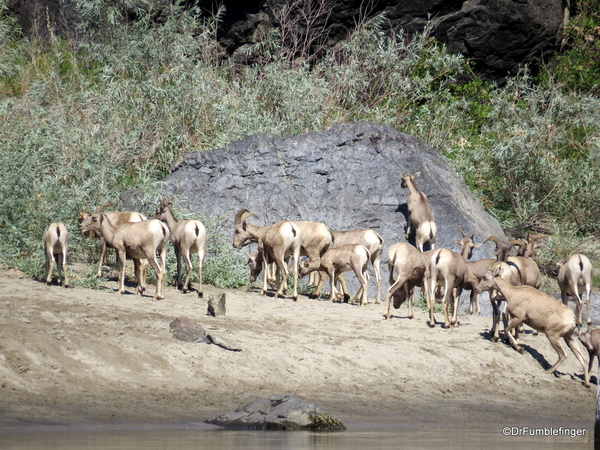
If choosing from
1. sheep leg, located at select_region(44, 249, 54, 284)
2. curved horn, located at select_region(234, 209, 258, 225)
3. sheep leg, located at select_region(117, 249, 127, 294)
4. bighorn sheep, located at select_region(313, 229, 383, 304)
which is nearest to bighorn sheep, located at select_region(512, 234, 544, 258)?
bighorn sheep, located at select_region(313, 229, 383, 304)

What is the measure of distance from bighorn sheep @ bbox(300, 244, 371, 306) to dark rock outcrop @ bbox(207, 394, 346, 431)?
253 inches

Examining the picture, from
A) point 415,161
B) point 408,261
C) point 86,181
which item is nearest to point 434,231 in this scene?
point 415,161

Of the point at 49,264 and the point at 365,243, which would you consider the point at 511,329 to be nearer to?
the point at 365,243

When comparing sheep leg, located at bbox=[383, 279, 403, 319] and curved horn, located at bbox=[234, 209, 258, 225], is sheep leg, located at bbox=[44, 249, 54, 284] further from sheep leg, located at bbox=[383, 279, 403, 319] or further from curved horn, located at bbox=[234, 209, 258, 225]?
sheep leg, located at bbox=[383, 279, 403, 319]

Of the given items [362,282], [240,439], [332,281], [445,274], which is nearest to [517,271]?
[445,274]

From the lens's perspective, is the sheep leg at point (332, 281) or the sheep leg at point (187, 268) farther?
the sheep leg at point (332, 281)

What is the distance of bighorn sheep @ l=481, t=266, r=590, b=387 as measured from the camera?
11148 mm

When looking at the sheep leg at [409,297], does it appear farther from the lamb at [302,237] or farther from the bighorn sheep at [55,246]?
the bighorn sheep at [55,246]

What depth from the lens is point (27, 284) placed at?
12.4 metres

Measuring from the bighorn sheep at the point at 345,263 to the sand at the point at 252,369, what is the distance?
184cm

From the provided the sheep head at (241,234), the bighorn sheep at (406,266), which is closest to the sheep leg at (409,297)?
the bighorn sheep at (406,266)

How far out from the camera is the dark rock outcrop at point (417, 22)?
2497 cm

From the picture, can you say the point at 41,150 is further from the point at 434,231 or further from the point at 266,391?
the point at 266,391

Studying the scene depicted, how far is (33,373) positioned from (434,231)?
965 centimetres
